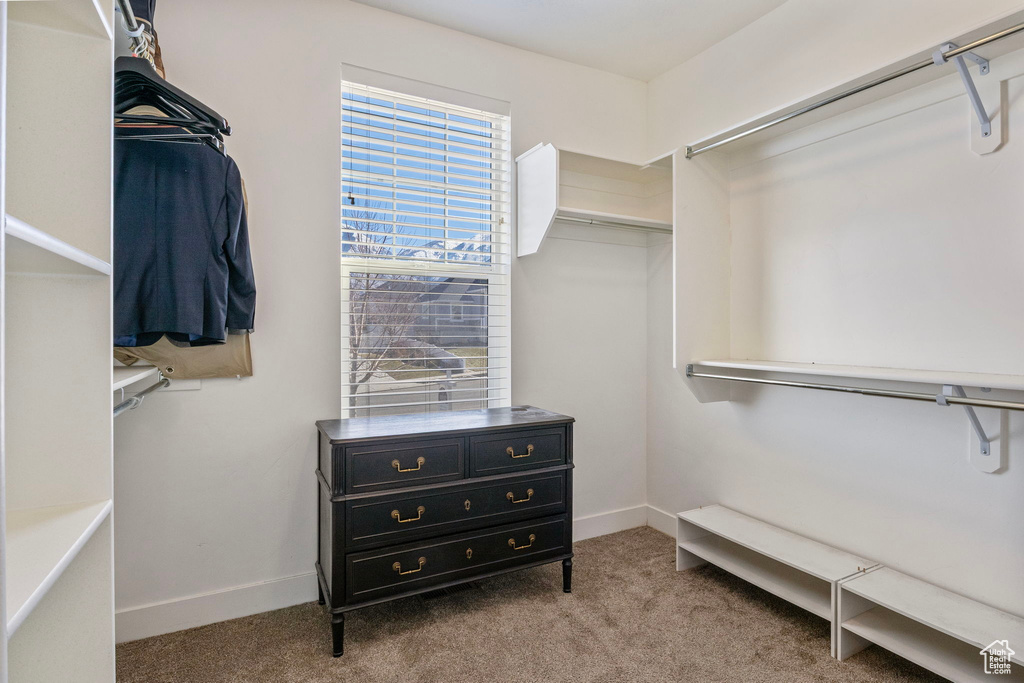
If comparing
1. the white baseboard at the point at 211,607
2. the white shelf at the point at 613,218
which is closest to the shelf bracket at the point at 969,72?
the white shelf at the point at 613,218

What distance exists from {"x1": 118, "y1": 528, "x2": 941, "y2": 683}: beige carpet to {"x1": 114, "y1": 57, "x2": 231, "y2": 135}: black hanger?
1.86 metres

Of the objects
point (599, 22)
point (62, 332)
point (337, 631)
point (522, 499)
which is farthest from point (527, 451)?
point (599, 22)

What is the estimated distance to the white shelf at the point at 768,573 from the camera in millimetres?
2086

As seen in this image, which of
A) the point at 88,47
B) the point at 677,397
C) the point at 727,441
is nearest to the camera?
the point at 88,47

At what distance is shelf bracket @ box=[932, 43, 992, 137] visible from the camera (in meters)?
1.63

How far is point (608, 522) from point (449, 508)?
4.35ft

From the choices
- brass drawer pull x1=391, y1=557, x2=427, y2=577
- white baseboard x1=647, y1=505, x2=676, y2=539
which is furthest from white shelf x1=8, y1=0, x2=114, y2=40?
white baseboard x1=647, y1=505, x2=676, y2=539

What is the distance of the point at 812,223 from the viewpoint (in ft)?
7.82

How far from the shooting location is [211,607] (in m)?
2.18

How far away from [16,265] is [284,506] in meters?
1.69

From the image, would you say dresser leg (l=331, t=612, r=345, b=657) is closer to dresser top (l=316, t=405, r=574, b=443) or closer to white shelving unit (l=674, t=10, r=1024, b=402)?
dresser top (l=316, t=405, r=574, b=443)

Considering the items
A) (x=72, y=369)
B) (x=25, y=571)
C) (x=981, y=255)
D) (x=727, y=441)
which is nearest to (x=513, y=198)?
(x=727, y=441)

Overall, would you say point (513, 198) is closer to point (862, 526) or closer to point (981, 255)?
point (981, 255)

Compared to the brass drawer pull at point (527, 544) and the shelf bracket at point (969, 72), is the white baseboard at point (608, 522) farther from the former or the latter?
the shelf bracket at point (969, 72)
